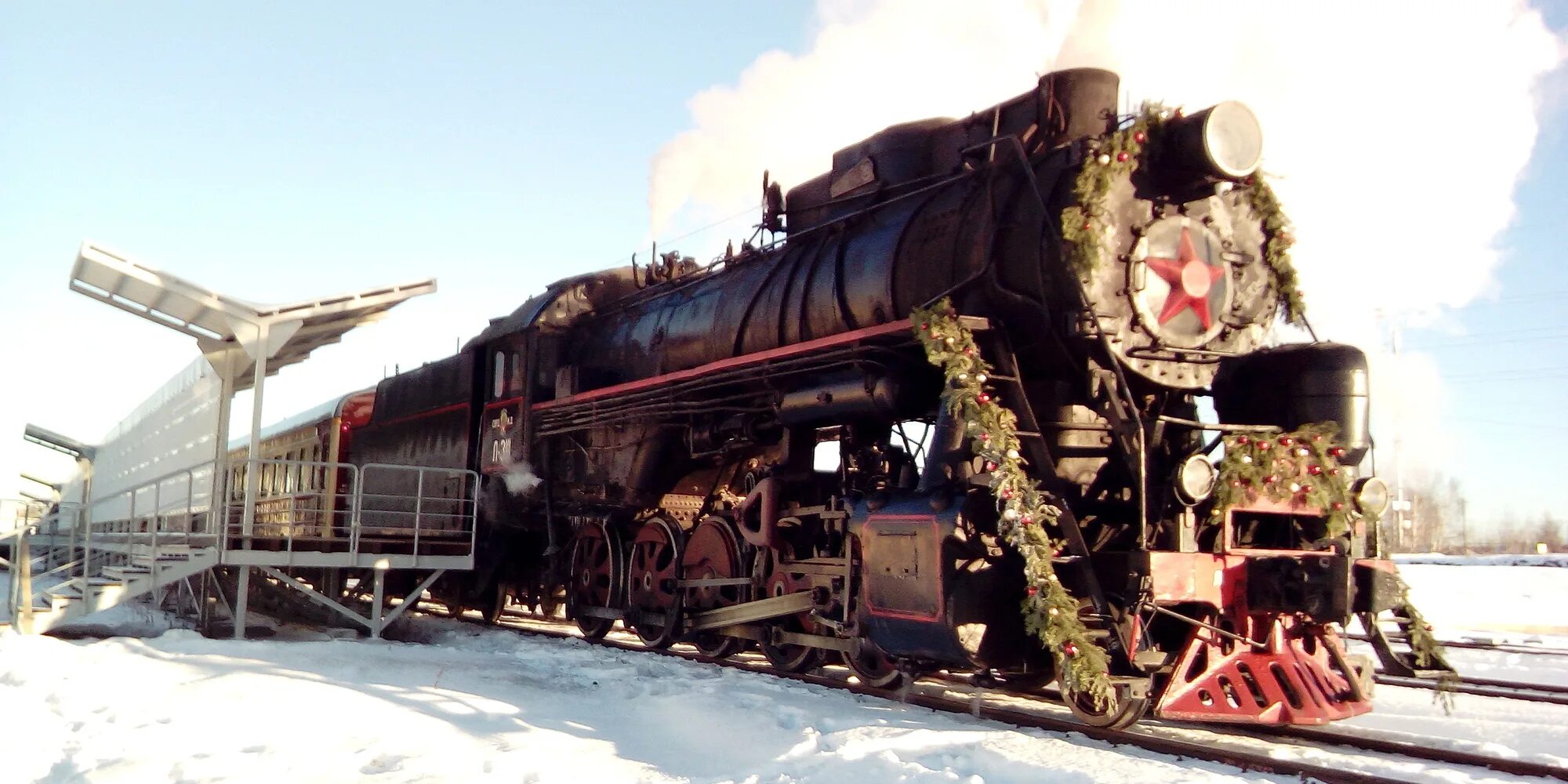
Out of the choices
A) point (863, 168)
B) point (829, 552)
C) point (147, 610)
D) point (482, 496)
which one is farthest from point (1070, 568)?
point (147, 610)

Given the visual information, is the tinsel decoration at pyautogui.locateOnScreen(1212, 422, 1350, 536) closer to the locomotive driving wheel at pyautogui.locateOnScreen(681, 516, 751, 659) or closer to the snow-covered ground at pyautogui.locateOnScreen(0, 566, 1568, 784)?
the snow-covered ground at pyautogui.locateOnScreen(0, 566, 1568, 784)

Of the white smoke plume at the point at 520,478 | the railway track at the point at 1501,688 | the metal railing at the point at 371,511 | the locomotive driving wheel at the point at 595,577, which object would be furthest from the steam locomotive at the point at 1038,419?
the metal railing at the point at 371,511

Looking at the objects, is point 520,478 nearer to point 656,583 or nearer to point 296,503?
point 656,583

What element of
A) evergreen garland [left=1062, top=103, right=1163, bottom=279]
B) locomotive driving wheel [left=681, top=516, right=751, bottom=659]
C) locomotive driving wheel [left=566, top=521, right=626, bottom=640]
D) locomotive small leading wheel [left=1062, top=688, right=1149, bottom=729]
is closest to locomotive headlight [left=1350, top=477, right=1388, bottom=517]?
locomotive small leading wheel [left=1062, top=688, right=1149, bottom=729]

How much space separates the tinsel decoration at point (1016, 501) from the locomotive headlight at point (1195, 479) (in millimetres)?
682

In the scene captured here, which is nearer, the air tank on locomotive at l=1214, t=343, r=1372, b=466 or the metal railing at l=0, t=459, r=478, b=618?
the air tank on locomotive at l=1214, t=343, r=1372, b=466

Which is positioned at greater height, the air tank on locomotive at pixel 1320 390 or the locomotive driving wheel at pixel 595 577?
the air tank on locomotive at pixel 1320 390

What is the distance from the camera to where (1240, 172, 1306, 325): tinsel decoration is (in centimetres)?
712

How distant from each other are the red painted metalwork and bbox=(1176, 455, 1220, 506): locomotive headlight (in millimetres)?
741

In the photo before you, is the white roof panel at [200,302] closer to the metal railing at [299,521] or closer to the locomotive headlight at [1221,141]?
the metal railing at [299,521]

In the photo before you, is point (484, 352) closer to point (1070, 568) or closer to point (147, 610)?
point (147, 610)

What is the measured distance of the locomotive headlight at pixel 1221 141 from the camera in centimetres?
648

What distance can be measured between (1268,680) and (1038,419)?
195 centimetres

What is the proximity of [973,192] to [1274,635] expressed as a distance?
3260 mm
